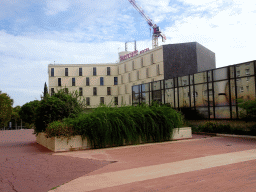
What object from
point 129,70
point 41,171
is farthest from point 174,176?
point 129,70

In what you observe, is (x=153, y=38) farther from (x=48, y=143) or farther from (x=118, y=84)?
(x=48, y=143)

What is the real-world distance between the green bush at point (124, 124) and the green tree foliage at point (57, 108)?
1.07 m

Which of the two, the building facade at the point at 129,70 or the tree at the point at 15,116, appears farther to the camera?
the tree at the point at 15,116

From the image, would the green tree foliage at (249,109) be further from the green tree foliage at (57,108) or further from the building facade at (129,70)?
the building facade at (129,70)

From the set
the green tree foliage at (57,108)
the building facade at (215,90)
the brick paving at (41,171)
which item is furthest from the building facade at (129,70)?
the brick paving at (41,171)

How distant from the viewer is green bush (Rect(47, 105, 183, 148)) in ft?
41.0

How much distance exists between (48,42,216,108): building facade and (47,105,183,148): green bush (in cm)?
2558

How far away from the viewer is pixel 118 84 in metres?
60.9

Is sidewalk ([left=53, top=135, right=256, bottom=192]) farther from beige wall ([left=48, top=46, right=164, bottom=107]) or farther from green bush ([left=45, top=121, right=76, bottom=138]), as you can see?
beige wall ([left=48, top=46, right=164, bottom=107])

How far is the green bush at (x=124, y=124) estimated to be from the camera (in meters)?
12.5

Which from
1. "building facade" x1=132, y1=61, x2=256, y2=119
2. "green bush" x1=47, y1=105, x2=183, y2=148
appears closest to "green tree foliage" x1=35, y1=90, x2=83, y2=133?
"green bush" x1=47, y1=105, x2=183, y2=148

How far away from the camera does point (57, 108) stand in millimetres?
14414

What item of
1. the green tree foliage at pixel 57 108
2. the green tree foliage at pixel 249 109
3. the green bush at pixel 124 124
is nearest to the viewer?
the green bush at pixel 124 124

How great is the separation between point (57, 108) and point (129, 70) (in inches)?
1671
